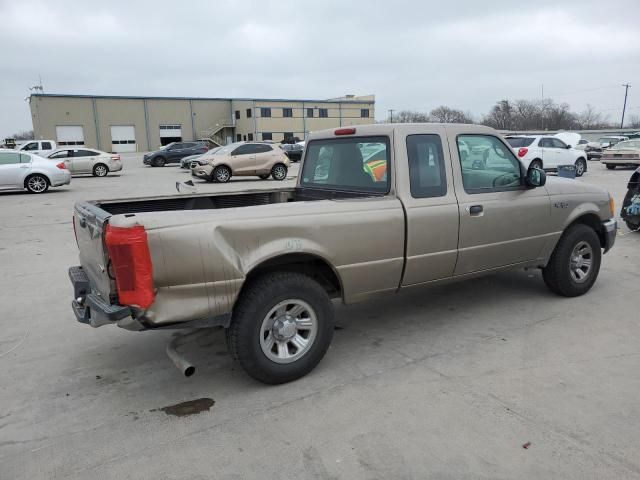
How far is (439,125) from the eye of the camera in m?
4.53

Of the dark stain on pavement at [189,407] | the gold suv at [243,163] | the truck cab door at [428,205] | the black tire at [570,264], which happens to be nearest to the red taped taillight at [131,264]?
the dark stain on pavement at [189,407]

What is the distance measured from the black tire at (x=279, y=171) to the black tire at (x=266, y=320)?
18128 millimetres

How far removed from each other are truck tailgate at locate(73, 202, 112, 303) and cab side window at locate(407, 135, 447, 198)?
239 centimetres

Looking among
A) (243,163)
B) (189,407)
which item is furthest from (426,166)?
(243,163)

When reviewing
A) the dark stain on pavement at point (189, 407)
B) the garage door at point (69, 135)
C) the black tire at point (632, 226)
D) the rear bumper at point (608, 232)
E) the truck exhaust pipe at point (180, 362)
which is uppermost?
the garage door at point (69, 135)

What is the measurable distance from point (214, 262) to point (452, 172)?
2326 millimetres

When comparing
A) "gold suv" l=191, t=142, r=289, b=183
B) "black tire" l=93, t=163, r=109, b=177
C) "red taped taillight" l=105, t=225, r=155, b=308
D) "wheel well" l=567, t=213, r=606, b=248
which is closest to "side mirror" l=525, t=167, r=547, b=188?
"wheel well" l=567, t=213, r=606, b=248

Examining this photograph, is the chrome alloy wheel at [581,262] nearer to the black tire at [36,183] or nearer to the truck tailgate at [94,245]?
the truck tailgate at [94,245]

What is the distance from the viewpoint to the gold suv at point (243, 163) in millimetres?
20422

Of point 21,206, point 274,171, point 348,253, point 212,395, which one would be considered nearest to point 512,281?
point 348,253

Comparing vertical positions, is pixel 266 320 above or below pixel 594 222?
below

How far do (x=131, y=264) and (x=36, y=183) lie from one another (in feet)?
53.0

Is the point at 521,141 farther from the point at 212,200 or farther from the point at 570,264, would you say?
the point at 212,200

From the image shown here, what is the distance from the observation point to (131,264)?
3.00 meters
